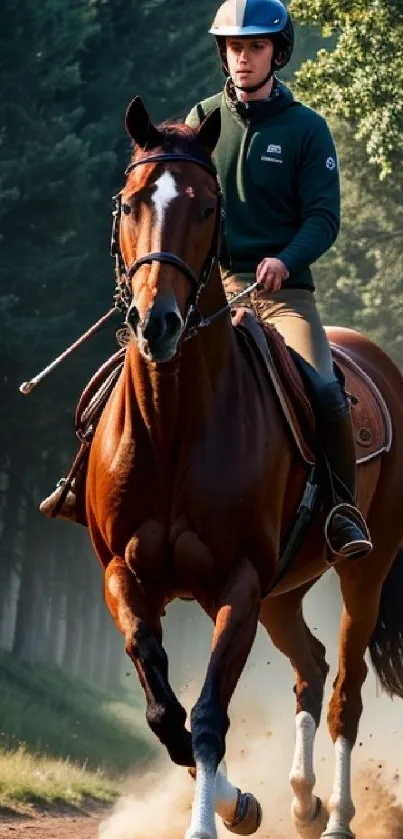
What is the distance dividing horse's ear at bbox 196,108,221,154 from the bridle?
0.13 meters

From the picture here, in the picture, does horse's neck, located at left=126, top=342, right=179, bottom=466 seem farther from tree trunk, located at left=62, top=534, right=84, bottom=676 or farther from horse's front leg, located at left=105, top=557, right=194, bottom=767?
tree trunk, located at left=62, top=534, right=84, bottom=676

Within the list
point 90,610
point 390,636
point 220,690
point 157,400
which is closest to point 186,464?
point 157,400

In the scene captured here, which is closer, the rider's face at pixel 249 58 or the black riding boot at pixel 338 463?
the rider's face at pixel 249 58

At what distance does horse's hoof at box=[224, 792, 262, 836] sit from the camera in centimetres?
836

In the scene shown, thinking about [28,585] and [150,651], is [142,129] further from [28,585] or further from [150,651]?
[28,585]

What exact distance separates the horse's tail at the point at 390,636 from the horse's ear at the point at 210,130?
4175mm

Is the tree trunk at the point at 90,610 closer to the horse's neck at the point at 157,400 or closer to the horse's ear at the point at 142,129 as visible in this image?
the horse's neck at the point at 157,400

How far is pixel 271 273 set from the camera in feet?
27.9

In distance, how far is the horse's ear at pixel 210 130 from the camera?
7914 millimetres

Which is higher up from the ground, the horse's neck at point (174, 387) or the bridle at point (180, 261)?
the bridle at point (180, 261)

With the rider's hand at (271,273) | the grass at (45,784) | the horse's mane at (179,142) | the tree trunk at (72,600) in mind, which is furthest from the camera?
the tree trunk at (72,600)

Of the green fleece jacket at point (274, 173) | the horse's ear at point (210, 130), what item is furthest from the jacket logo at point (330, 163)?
the horse's ear at point (210, 130)

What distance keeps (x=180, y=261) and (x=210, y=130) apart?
865 mm

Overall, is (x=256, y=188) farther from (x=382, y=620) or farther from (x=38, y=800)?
(x=38, y=800)
